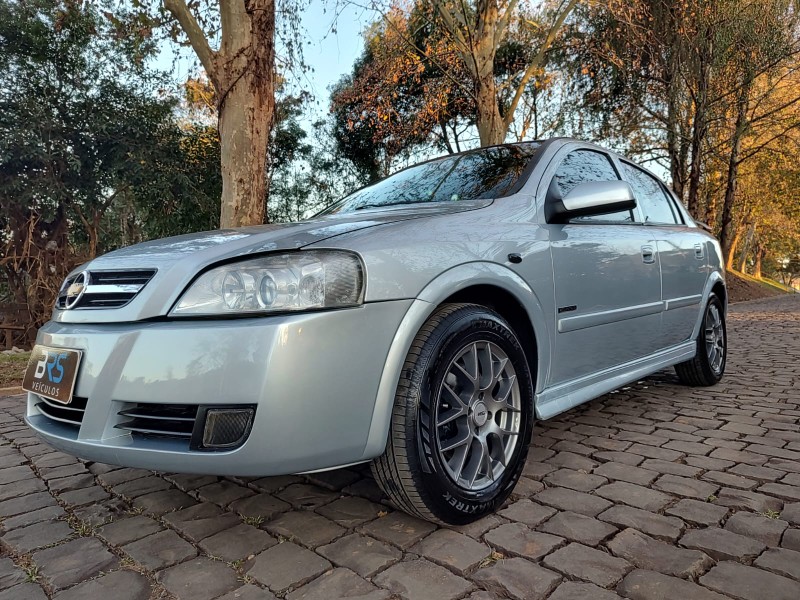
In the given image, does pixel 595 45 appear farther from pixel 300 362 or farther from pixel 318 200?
pixel 300 362

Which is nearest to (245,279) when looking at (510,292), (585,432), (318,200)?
(510,292)

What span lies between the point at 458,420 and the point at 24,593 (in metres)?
1.54

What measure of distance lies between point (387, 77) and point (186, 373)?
40.5ft

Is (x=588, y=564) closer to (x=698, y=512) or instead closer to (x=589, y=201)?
(x=698, y=512)

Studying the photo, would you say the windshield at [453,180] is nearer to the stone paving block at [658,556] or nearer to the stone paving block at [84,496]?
the stone paving block at [658,556]

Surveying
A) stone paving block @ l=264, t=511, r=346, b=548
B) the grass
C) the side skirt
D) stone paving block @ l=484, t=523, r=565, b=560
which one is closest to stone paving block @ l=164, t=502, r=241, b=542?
stone paving block @ l=264, t=511, r=346, b=548

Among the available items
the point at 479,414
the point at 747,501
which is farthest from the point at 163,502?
the point at 747,501

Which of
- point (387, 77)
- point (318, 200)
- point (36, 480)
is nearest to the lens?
point (36, 480)

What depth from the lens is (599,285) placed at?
9.39 ft

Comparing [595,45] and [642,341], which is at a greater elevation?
[595,45]

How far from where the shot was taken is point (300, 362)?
5.45 feet

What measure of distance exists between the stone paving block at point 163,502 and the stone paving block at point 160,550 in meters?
0.22

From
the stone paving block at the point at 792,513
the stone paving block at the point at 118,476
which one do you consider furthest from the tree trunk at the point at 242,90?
the stone paving block at the point at 792,513

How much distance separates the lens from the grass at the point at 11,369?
5293 mm
